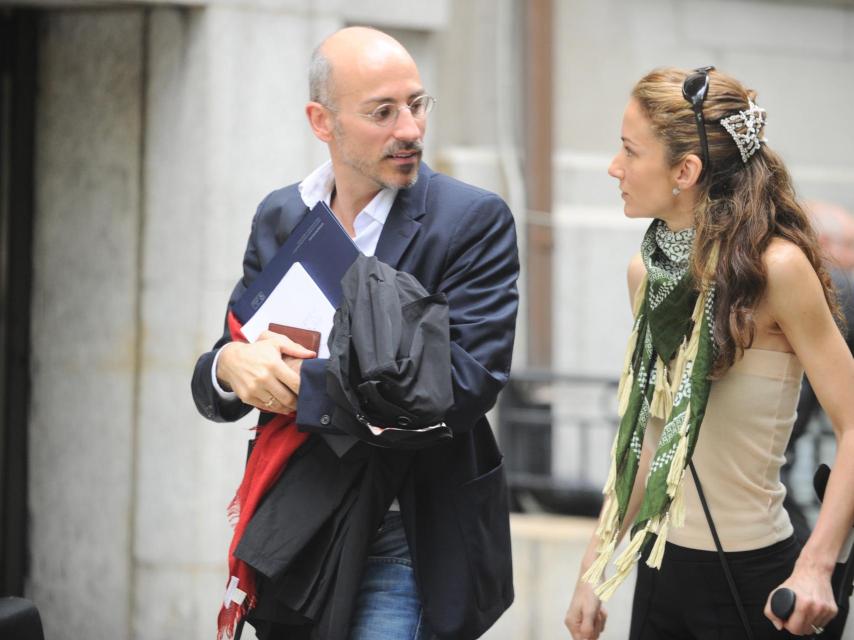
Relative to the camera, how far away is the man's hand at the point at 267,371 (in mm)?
2844

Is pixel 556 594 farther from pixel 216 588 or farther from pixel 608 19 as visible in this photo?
pixel 608 19

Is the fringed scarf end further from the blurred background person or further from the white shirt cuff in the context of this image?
the white shirt cuff

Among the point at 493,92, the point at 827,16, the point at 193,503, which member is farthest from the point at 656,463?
the point at 827,16

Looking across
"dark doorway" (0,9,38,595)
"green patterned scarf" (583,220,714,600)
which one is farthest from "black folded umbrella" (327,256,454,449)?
"dark doorway" (0,9,38,595)

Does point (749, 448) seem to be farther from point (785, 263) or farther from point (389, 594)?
point (389, 594)

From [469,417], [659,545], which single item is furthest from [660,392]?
[469,417]

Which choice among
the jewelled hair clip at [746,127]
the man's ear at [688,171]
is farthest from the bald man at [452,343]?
the jewelled hair clip at [746,127]

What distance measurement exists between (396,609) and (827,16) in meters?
7.23

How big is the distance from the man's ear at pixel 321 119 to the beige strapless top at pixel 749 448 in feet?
3.46

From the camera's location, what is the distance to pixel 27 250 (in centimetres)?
557

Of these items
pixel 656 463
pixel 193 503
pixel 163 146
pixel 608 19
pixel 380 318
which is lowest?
pixel 193 503

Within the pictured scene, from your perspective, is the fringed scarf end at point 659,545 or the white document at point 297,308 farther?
the white document at point 297,308

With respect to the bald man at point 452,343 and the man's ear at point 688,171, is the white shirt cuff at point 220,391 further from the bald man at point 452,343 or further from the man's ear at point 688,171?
the man's ear at point 688,171

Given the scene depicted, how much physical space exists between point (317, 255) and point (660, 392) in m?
0.84
